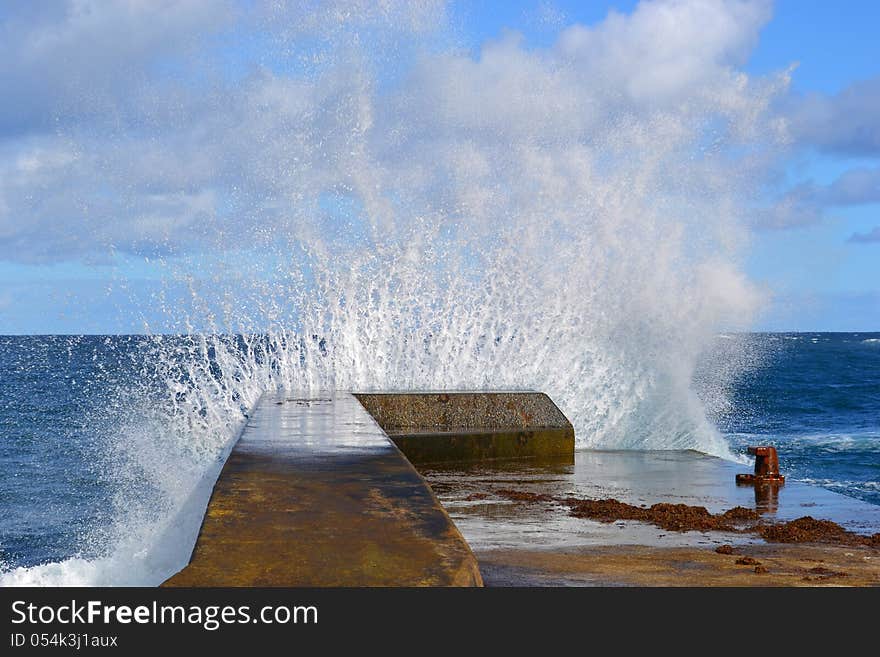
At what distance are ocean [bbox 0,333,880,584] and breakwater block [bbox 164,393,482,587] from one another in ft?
1.61

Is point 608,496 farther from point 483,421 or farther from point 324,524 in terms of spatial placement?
point 324,524

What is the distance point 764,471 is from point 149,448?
801 cm

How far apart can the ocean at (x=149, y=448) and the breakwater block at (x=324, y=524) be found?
49cm

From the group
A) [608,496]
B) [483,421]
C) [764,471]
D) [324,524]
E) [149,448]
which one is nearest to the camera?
[324,524]

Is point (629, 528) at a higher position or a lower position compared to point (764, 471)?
lower

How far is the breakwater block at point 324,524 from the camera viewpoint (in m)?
2.72

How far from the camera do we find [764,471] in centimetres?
724

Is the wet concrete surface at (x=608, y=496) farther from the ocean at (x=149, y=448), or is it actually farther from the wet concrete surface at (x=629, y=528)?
the ocean at (x=149, y=448)

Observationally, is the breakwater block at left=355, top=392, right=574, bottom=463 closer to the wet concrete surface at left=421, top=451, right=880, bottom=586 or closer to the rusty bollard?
the wet concrete surface at left=421, top=451, right=880, bottom=586

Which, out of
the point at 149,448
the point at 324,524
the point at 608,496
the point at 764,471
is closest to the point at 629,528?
the point at 608,496

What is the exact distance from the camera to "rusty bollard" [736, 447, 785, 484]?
23.6 ft
